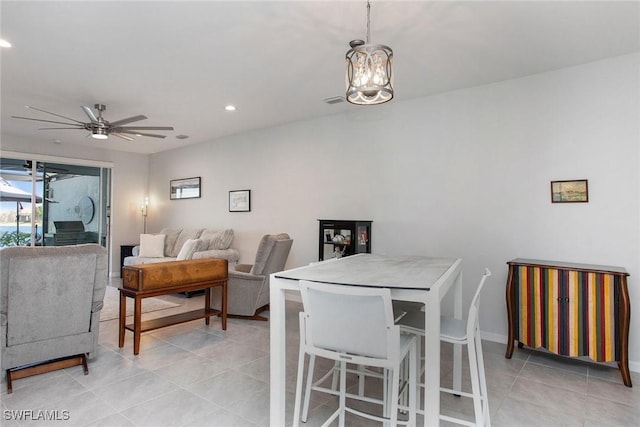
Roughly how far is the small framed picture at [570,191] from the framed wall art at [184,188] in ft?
18.1

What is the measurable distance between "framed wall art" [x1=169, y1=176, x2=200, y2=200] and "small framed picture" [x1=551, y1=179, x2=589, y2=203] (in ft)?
18.1

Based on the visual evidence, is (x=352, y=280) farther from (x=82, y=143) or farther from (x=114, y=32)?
(x=82, y=143)

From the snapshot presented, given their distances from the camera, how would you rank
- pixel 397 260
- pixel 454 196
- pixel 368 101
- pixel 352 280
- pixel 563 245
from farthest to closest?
pixel 454 196, pixel 563 245, pixel 397 260, pixel 368 101, pixel 352 280

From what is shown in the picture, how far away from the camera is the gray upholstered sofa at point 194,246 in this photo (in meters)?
5.23

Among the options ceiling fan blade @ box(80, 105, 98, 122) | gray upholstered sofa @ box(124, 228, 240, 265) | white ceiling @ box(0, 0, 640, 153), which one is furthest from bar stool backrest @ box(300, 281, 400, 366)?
gray upholstered sofa @ box(124, 228, 240, 265)

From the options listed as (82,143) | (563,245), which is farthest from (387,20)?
(82,143)

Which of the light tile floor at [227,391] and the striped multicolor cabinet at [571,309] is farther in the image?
the striped multicolor cabinet at [571,309]

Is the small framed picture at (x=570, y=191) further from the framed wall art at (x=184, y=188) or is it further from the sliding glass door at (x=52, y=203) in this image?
the sliding glass door at (x=52, y=203)

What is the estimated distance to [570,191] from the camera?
309cm

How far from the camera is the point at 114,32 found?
259cm

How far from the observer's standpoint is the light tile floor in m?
2.11

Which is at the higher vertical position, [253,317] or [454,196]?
[454,196]

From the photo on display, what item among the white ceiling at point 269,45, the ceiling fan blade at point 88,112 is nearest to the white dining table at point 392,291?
the white ceiling at point 269,45

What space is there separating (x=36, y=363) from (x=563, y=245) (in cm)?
449
